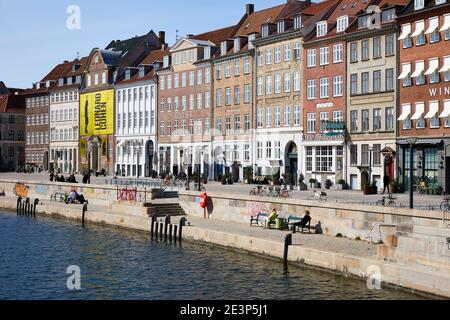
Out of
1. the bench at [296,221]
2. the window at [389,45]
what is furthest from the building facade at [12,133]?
the bench at [296,221]

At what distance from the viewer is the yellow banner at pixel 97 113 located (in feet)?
336

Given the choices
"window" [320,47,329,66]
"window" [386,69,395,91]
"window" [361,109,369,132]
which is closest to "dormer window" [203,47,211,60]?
"window" [320,47,329,66]

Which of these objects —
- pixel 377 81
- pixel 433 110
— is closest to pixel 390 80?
pixel 377 81

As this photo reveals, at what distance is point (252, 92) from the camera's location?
74625 mm

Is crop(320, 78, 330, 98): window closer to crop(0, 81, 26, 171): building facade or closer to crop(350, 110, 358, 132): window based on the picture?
crop(350, 110, 358, 132): window

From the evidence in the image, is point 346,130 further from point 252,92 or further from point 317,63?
point 252,92

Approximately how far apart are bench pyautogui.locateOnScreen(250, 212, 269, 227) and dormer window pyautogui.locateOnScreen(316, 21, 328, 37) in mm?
27992

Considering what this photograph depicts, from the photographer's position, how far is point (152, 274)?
30.7 metres

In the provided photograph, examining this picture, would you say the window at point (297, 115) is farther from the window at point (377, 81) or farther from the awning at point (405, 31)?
the awning at point (405, 31)

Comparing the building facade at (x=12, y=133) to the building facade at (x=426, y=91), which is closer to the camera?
the building facade at (x=426, y=91)

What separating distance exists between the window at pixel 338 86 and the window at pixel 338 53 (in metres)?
1.51

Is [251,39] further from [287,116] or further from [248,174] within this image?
[248,174]

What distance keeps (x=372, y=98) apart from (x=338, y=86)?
4.36 m

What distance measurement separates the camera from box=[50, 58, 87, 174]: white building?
364ft
